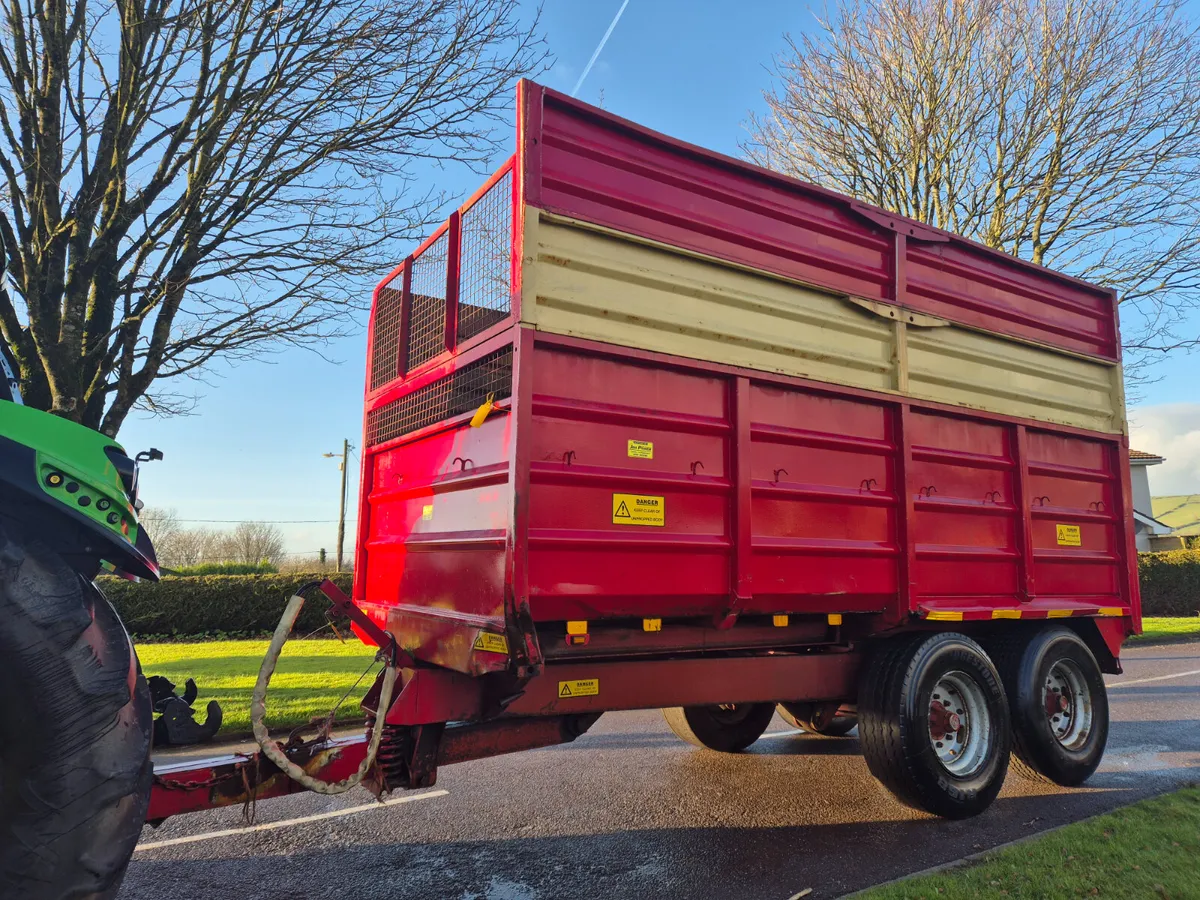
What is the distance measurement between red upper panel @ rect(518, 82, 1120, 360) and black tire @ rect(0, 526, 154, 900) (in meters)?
2.43

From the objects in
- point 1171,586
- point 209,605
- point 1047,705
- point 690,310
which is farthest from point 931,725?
point 1171,586

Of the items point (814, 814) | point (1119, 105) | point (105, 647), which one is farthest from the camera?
point (1119, 105)

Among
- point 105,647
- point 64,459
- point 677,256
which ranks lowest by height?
point 105,647

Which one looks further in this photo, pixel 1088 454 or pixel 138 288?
pixel 138 288

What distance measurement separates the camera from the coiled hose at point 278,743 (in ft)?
9.82

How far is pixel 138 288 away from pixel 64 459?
628cm

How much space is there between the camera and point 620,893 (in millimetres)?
3547

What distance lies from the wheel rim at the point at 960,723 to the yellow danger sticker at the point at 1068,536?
60.2 inches

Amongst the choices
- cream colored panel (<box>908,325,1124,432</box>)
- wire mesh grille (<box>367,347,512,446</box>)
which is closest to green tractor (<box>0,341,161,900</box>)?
wire mesh grille (<box>367,347,512,446</box>)

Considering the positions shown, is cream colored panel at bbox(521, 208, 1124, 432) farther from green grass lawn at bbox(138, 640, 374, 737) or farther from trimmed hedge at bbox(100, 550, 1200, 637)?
trimmed hedge at bbox(100, 550, 1200, 637)

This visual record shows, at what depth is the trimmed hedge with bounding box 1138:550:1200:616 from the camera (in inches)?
813

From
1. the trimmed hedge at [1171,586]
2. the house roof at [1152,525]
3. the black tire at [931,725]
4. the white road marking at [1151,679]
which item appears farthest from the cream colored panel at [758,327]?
the house roof at [1152,525]

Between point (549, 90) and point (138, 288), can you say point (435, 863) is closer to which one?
point (549, 90)

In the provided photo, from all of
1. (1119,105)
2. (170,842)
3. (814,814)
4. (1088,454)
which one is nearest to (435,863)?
(170,842)
